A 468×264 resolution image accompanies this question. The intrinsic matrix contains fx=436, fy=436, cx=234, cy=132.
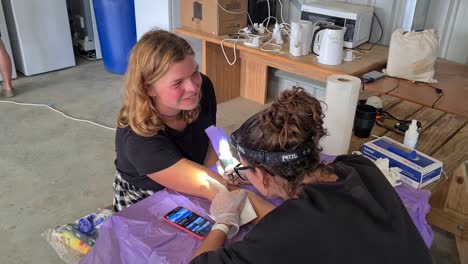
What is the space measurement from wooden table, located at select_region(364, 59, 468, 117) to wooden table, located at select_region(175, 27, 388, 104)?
25 centimetres

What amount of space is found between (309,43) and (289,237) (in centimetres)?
200

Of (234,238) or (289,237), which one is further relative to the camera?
(234,238)

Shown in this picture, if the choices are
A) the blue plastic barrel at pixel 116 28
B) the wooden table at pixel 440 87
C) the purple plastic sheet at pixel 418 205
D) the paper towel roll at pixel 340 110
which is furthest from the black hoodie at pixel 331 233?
the blue plastic barrel at pixel 116 28

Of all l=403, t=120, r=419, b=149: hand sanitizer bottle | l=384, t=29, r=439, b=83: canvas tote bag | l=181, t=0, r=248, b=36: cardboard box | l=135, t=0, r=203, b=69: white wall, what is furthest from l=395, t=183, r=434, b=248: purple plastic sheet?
l=135, t=0, r=203, b=69: white wall

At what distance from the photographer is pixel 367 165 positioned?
3.35 feet

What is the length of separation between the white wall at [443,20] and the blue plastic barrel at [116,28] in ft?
7.48

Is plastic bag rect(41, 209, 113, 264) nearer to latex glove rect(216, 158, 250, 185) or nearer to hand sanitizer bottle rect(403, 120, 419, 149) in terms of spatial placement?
latex glove rect(216, 158, 250, 185)

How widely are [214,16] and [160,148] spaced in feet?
6.16

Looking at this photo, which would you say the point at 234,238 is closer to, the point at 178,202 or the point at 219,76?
the point at 178,202

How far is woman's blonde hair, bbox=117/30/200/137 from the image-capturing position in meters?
1.34

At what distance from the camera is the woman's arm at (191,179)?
4.09 ft

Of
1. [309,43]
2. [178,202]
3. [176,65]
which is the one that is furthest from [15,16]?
[178,202]

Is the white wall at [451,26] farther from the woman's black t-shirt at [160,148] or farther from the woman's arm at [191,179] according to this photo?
the woman's arm at [191,179]

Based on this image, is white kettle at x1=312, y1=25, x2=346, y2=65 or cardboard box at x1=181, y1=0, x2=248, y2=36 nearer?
white kettle at x1=312, y1=25, x2=346, y2=65
